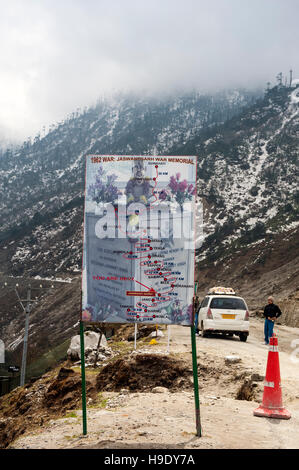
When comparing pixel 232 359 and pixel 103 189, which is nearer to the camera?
pixel 103 189

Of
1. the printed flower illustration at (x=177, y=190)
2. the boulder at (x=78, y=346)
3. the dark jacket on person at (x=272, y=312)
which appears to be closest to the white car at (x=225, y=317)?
the dark jacket on person at (x=272, y=312)

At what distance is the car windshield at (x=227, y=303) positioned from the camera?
17.3 meters

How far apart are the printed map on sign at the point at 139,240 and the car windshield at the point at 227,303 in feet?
39.1

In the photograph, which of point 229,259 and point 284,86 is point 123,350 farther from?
point 284,86

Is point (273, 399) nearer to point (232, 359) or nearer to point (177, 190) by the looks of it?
point (177, 190)

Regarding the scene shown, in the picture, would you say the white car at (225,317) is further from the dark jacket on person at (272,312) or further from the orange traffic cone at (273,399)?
the orange traffic cone at (273,399)

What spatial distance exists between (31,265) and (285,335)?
118159 millimetres

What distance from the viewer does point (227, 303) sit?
17.4 meters

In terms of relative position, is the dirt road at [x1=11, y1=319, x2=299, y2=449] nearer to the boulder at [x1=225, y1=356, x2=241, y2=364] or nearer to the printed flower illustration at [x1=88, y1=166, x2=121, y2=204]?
the boulder at [x1=225, y1=356, x2=241, y2=364]

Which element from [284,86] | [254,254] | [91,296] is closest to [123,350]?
[91,296]

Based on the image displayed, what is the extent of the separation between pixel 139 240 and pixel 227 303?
40.0 ft

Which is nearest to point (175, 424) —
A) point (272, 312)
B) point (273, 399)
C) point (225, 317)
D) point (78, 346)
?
point (273, 399)

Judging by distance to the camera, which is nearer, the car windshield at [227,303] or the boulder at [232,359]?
the boulder at [232,359]

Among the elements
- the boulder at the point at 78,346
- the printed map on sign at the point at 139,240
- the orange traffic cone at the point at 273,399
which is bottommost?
the boulder at the point at 78,346
